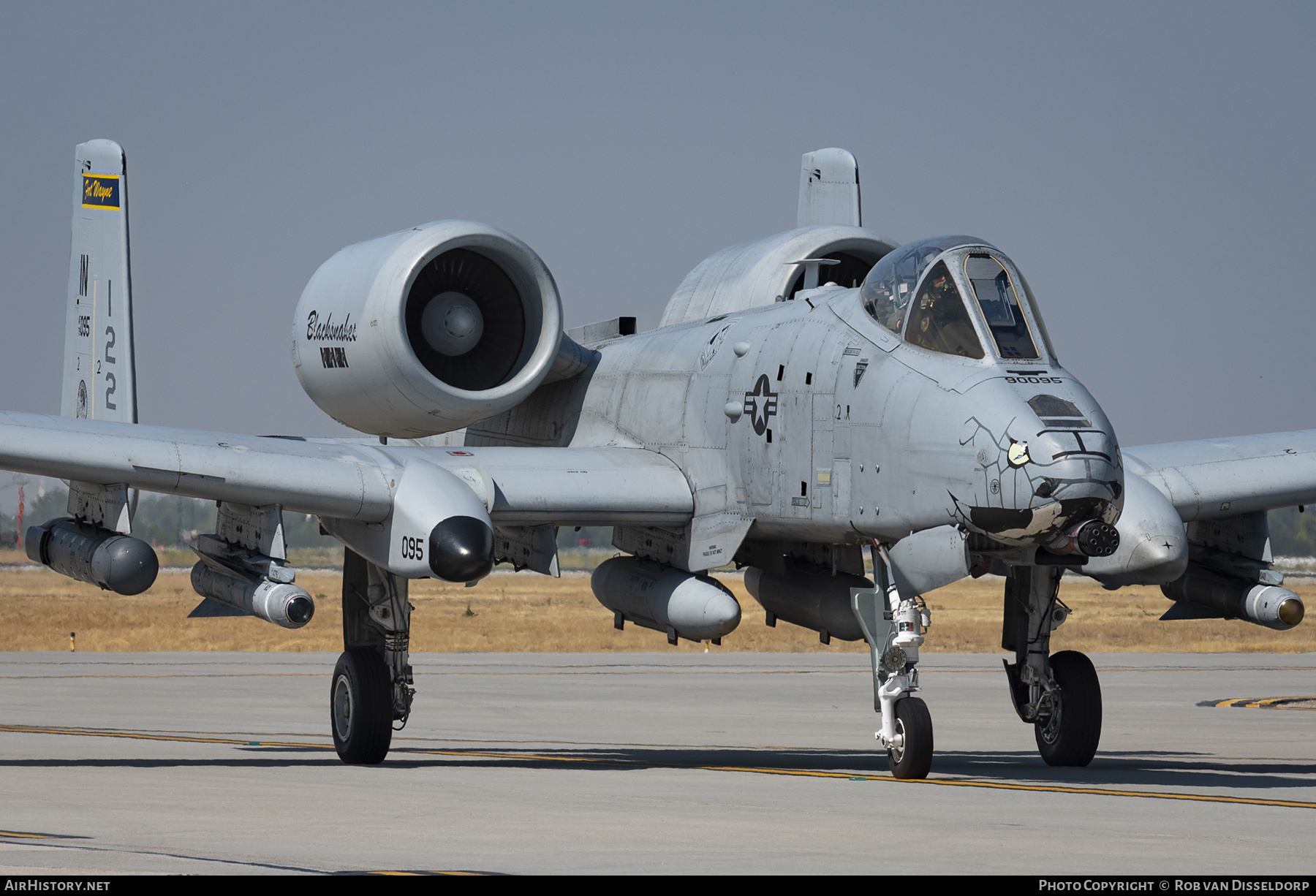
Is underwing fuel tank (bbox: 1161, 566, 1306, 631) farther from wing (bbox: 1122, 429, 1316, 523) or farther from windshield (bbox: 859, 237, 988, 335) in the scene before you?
windshield (bbox: 859, 237, 988, 335)

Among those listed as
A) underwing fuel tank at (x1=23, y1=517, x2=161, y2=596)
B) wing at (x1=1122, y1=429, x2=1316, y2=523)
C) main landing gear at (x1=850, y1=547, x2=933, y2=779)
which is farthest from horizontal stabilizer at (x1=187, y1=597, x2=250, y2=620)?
wing at (x1=1122, y1=429, x2=1316, y2=523)

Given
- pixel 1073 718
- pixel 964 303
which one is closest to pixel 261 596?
pixel 964 303

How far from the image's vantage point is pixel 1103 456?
12.1 m

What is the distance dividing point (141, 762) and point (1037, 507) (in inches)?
332

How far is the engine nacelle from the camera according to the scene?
1598 cm

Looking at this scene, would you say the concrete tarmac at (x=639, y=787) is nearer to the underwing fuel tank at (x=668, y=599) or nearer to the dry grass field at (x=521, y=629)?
the underwing fuel tank at (x=668, y=599)

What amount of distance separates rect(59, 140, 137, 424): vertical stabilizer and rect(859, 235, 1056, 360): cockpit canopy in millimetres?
12089

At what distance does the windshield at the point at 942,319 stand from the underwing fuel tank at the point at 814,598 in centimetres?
324

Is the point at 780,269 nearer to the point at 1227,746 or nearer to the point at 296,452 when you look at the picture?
the point at 296,452

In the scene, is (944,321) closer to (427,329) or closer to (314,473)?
(314,473)

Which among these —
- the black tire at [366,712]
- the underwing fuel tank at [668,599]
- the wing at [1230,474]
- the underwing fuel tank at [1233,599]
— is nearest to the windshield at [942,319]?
the underwing fuel tank at [668,599]

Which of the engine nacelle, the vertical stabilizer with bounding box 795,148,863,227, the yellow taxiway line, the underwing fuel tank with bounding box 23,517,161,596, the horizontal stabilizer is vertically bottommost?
the yellow taxiway line

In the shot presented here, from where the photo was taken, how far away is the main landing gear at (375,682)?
627 inches

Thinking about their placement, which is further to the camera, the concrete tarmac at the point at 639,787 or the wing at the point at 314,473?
the wing at the point at 314,473
